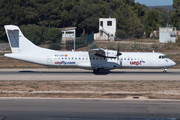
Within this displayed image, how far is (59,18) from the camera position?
262 ft

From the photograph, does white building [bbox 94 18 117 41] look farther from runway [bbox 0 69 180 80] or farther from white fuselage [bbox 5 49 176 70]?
Result: runway [bbox 0 69 180 80]

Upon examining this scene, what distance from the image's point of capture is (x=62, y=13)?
79562 millimetres

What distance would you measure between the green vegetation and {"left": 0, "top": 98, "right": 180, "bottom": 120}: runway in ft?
151

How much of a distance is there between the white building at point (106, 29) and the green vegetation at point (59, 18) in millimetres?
3033

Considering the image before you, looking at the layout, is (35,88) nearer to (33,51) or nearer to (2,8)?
(33,51)

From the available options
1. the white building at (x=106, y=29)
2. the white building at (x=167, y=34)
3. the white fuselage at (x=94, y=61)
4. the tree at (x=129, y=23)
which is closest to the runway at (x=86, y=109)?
the white fuselage at (x=94, y=61)

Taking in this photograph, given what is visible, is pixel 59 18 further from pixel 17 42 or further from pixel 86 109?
pixel 86 109

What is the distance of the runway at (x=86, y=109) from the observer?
41.4 ft

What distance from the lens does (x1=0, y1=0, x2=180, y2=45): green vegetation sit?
67625 mm

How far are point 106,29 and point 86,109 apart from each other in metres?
75.6

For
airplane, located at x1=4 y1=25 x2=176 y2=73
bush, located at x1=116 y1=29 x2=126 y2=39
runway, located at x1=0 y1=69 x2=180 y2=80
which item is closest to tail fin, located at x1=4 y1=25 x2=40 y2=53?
airplane, located at x1=4 y1=25 x2=176 y2=73

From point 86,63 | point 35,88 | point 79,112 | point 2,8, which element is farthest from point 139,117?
point 2,8

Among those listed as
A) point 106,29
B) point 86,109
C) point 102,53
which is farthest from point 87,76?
point 106,29

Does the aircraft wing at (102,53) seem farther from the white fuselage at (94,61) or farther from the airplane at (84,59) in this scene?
the white fuselage at (94,61)
